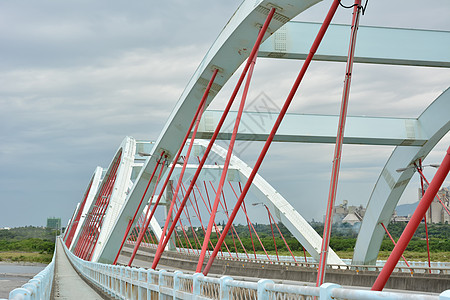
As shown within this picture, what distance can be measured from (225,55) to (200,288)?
7196 millimetres

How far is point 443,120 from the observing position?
821 inches

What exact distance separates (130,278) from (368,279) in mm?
9072

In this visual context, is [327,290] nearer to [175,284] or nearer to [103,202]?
[175,284]

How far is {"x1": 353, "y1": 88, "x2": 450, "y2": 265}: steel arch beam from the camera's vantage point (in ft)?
68.5

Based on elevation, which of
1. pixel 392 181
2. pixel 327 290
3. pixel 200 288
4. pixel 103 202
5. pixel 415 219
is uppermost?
pixel 103 202

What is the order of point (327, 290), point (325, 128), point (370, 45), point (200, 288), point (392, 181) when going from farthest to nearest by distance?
point (392, 181)
point (325, 128)
point (370, 45)
point (200, 288)
point (327, 290)

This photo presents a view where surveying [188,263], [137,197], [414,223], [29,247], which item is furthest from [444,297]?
[29,247]

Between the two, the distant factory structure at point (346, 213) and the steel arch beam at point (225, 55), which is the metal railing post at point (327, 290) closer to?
the steel arch beam at point (225, 55)

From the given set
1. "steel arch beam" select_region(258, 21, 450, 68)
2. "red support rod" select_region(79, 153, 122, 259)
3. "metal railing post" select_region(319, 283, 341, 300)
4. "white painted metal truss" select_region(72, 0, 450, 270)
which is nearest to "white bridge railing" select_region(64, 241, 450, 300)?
"metal railing post" select_region(319, 283, 341, 300)

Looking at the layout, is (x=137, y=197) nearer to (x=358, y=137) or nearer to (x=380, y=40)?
(x=358, y=137)

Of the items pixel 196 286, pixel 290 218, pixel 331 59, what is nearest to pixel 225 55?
pixel 331 59

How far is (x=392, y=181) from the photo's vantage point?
2475 centimetres

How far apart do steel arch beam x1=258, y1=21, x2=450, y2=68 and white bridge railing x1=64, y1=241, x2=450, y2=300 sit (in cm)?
630

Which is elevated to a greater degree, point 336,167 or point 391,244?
point 391,244
